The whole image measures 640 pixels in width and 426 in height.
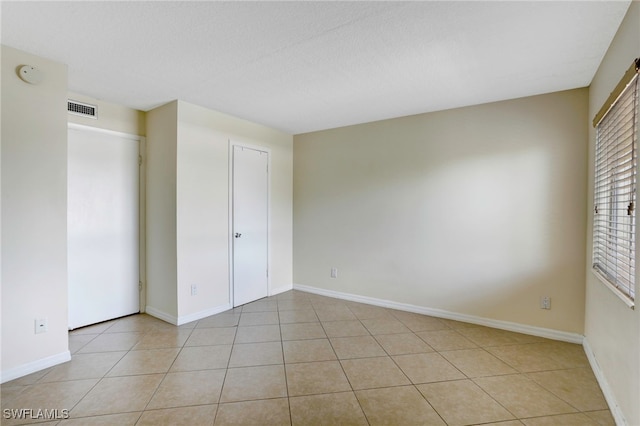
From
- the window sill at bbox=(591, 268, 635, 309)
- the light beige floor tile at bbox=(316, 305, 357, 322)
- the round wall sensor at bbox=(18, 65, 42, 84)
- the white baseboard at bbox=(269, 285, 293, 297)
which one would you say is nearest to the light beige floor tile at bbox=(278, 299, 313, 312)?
the light beige floor tile at bbox=(316, 305, 357, 322)

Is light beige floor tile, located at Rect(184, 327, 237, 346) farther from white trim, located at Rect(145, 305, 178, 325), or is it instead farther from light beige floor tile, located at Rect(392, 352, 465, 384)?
light beige floor tile, located at Rect(392, 352, 465, 384)

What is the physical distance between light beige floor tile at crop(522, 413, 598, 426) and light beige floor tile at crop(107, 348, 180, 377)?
8.32 feet

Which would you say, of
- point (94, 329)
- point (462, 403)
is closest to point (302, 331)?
point (462, 403)

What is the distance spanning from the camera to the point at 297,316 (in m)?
3.51

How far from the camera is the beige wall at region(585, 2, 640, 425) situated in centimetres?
156

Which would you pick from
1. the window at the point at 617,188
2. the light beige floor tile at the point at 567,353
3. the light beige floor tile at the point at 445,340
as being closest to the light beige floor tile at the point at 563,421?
the light beige floor tile at the point at 567,353

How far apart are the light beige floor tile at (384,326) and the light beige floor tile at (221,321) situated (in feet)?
4.79

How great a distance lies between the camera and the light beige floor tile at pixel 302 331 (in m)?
2.94

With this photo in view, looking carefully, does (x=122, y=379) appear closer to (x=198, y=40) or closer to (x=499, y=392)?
(x=198, y=40)

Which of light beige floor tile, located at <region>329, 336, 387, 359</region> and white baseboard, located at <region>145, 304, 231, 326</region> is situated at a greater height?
white baseboard, located at <region>145, 304, 231, 326</region>

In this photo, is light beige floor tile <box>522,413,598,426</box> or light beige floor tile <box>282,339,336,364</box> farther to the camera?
light beige floor tile <box>282,339,336,364</box>

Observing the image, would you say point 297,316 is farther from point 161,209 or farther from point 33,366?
point 33,366

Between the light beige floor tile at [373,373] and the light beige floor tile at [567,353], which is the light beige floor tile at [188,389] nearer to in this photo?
the light beige floor tile at [373,373]

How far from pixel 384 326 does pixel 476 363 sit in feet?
3.22
